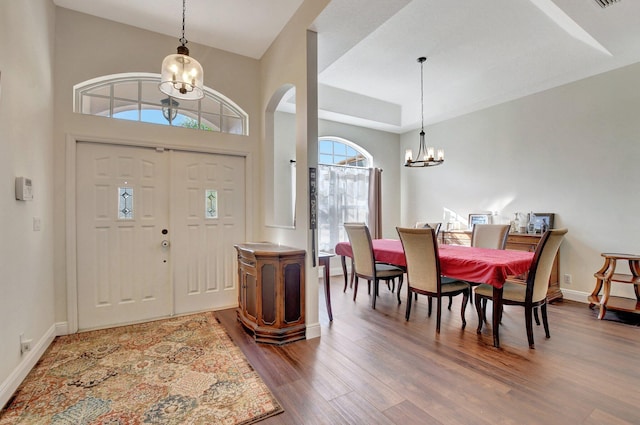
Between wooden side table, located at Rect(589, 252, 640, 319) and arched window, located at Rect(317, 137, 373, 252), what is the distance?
11.7ft

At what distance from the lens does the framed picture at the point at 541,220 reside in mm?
4329

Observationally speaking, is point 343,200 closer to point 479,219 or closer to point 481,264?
point 479,219

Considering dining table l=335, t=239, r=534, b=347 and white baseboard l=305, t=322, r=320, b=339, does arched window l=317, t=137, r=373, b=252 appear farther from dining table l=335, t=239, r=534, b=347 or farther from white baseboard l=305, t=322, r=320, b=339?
white baseboard l=305, t=322, r=320, b=339

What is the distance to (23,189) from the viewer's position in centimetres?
215

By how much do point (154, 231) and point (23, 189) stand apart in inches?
52.8

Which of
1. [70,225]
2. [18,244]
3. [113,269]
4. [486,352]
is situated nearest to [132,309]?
[113,269]

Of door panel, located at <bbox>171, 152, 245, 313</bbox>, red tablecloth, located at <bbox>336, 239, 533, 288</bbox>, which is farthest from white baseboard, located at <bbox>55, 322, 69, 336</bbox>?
red tablecloth, located at <bbox>336, 239, 533, 288</bbox>

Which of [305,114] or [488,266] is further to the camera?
[305,114]

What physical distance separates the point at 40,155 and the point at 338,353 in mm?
3114

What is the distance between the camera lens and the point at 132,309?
3.31 metres

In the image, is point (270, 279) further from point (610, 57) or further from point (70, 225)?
point (610, 57)

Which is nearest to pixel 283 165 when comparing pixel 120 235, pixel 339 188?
pixel 339 188

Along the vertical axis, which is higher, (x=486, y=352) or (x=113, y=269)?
(x=113, y=269)

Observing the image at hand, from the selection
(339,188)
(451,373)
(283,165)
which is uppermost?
(283,165)
